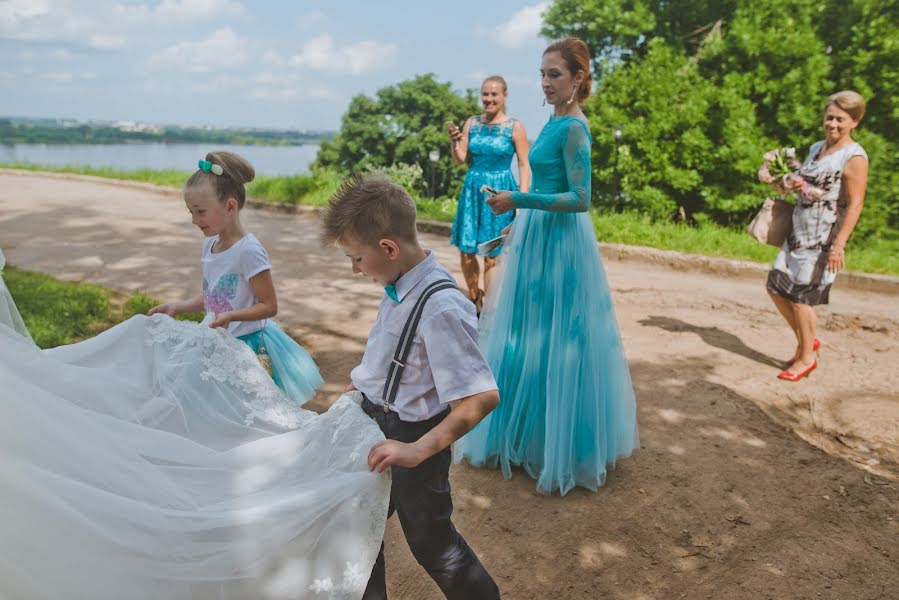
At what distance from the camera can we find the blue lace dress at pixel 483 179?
6.27 meters

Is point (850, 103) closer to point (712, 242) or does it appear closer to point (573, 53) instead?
point (573, 53)

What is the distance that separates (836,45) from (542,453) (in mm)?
10301

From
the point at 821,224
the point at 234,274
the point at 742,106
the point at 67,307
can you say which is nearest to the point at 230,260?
the point at 234,274

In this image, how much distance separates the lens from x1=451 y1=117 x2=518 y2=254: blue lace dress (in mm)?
6266

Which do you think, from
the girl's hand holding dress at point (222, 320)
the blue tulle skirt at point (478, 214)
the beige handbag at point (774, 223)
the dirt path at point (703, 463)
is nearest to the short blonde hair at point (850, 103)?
the beige handbag at point (774, 223)

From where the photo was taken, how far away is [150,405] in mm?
2562

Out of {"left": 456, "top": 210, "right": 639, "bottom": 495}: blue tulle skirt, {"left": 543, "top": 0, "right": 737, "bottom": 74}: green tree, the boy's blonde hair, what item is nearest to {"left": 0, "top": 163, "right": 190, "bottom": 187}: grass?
{"left": 543, "top": 0, "right": 737, "bottom": 74}: green tree

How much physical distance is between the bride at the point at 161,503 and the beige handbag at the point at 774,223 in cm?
412

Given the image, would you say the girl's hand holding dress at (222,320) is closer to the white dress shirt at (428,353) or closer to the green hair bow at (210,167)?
the green hair bow at (210,167)

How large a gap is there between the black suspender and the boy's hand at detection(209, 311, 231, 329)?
4.34 feet

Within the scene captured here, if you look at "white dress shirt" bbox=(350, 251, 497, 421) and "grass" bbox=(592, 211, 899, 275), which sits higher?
"white dress shirt" bbox=(350, 251, 497, 421)

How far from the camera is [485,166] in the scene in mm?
6371

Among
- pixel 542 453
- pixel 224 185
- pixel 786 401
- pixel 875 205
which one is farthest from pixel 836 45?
pixel 224 185

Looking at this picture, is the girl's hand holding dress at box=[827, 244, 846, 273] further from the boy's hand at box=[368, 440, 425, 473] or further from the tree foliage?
the tree foliage
